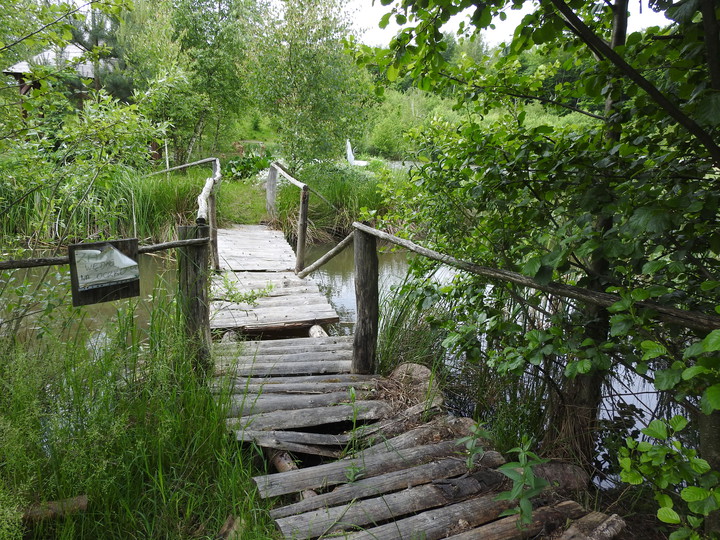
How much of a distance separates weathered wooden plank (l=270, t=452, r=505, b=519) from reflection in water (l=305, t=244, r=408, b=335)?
3.72m

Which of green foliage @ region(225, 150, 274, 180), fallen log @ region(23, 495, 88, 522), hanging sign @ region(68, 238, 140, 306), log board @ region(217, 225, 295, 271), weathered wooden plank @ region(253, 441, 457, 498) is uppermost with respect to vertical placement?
green foliage @ region(225, 150, 274, 180)

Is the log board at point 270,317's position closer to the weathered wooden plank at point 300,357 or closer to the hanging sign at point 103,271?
the weathered wooden plank at point 300,357

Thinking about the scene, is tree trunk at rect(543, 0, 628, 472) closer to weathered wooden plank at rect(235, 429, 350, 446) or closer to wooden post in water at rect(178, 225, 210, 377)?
weathered wooden plank at rect(235, 429, 350, 446)

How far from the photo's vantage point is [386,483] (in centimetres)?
220

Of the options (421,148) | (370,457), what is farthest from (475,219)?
(370,457)

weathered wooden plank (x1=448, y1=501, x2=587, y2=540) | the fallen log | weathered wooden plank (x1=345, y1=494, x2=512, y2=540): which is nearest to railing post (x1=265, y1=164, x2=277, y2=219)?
the fallen log

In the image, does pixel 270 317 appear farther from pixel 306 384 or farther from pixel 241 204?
pixel 241 204

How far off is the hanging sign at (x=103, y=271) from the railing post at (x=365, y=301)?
1448 mm

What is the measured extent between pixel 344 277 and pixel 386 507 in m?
6.38

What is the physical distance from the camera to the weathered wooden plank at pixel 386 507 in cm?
195

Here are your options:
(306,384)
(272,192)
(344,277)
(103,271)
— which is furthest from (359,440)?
(272,192)

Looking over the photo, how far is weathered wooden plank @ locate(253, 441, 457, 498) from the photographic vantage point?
221 cm

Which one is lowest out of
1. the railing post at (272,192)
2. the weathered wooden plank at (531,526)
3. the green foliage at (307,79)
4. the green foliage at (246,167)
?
the weathered wooden plank at (531,526)

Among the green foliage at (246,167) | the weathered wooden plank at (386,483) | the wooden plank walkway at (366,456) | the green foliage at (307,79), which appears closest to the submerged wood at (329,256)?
the wooden plank walkway at (366,456)
